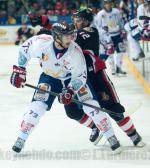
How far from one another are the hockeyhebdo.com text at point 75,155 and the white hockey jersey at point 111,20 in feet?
17.8

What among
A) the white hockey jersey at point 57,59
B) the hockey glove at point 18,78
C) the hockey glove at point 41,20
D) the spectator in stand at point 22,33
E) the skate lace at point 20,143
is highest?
the hockey glove at point 41,20

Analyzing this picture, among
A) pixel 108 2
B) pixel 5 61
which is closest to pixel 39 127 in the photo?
pixel 108 2

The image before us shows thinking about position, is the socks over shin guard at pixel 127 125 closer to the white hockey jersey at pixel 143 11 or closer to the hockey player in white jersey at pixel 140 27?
the hockey player in white jersey at pixel 140 27

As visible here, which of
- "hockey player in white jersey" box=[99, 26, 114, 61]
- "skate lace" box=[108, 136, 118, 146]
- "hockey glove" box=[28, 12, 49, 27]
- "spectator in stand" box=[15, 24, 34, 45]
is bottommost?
"spectator in stand" box=[15, 24, 34, 45]

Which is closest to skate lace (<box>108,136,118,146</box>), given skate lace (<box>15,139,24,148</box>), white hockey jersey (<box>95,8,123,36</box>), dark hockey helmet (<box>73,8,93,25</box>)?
skate lace (<box>15,139,24,148</box>)

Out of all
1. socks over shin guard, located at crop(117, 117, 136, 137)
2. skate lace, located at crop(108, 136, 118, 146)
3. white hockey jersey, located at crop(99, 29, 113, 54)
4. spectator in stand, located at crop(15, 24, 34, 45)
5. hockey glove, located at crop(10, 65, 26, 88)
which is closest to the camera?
hockey glove, located at crop(10, 65, 26, 88)

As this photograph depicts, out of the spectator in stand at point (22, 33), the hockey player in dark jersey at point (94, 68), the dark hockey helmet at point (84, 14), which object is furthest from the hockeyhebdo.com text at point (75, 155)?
the spectator in stand at point (22, 33)

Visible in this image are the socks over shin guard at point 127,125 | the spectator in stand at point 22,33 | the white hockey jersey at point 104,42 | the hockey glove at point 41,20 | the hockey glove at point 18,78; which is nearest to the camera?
the hockey glove at point 18,78

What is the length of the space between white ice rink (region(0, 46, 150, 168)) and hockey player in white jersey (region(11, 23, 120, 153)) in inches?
6.9

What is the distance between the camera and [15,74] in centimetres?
486

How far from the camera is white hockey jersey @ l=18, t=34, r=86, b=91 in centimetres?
473

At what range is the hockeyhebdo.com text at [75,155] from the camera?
4.88m

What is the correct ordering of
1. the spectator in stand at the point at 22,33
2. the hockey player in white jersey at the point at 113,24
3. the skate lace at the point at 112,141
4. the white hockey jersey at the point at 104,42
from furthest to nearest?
the spectator in stand at the point at 22,33, the hockey player in white jersey at the point at 113,24, the white hockey jersey at the point at 104,42, the skate lace at the point at 112,141

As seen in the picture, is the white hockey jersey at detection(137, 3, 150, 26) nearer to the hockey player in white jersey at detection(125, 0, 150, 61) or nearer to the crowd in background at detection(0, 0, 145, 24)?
the hockey player in white jersey at detection(125, 0, 150, 61)
